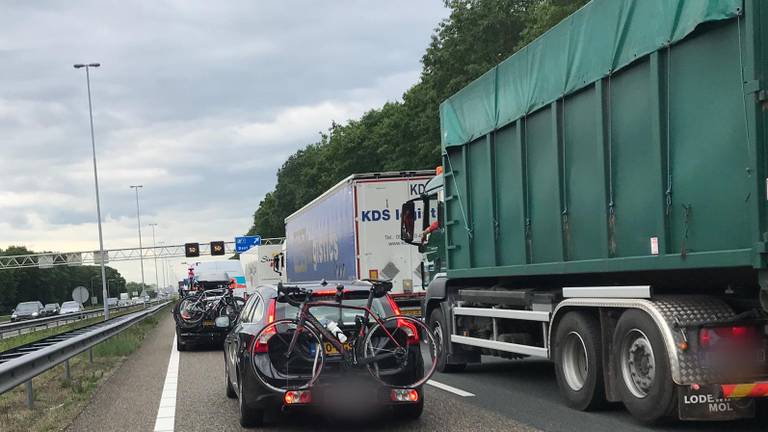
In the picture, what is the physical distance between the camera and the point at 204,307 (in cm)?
2058

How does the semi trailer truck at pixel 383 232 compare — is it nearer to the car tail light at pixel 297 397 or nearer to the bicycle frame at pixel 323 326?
the bicycle frame at pixel 323 326

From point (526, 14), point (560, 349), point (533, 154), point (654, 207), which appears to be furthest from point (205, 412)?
point (526, 14)

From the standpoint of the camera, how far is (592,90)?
8461mm

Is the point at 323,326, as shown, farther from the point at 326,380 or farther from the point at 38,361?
the point at 38,361

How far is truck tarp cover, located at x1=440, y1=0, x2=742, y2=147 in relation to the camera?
7.02 metres

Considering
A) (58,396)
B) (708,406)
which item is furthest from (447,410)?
(58,396)

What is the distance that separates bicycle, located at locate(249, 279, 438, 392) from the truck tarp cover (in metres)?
3.05

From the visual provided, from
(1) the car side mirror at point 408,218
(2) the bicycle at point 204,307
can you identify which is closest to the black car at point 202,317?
(2) the bicycle at point 204,307

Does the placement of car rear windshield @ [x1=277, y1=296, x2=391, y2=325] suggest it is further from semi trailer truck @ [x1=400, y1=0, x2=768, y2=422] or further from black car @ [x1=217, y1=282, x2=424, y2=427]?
semi trailer truck @ [x1=400, y1=0, x2=768, y2=422]

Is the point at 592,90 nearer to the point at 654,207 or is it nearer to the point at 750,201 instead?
the point at 654,207

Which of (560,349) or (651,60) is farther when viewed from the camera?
(560,349)

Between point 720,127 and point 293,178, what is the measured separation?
10319 cm

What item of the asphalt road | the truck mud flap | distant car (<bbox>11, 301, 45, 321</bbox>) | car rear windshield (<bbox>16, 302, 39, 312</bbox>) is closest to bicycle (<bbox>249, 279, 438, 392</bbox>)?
the asphalt road

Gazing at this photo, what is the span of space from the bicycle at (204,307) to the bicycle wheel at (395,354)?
1180 centimetres
